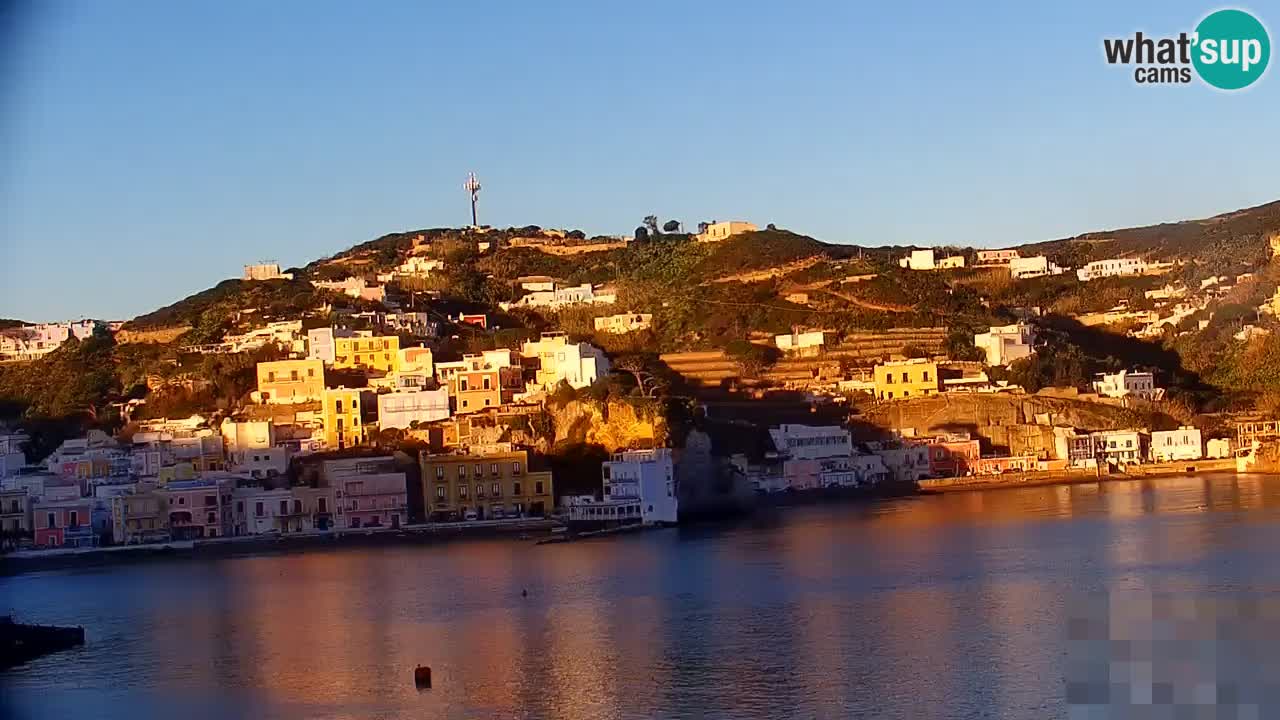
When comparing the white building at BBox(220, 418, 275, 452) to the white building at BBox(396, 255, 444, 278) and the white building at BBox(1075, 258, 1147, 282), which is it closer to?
the white building at BBox(396, 255, 444, 278)

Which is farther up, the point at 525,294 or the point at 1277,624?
the point at 525,294

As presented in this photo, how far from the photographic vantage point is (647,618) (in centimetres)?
1434

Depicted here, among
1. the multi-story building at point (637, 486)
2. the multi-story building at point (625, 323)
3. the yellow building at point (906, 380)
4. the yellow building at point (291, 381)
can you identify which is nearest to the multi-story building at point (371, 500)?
the multi-story building at point (637, 486)

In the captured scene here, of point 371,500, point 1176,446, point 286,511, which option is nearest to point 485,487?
point 371,500

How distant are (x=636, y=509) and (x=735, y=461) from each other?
3.41m

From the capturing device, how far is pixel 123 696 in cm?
1219

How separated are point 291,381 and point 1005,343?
11.9m

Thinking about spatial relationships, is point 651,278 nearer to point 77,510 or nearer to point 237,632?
point 77,510

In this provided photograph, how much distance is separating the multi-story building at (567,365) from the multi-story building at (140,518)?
18.7 ft

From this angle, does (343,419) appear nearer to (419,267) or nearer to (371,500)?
(371,500)

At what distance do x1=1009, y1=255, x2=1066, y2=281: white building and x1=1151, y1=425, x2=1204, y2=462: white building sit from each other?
10.0 metres

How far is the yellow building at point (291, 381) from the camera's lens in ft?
87.9

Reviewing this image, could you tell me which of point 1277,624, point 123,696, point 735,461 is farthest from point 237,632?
point 735,461

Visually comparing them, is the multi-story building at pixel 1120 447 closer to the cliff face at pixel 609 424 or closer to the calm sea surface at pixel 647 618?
the calm sea surface at pixel 647 618
